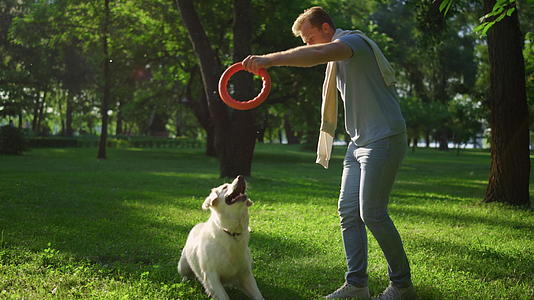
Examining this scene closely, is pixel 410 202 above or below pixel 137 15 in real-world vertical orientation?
below

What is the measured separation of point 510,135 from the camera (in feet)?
33.5

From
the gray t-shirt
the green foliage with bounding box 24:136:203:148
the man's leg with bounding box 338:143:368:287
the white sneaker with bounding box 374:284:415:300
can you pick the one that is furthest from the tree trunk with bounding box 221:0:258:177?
the green foliage with bounding box 24:136:203:148

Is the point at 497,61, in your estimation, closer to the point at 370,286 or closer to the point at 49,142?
the point at 370,286

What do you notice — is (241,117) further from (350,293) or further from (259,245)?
(350,293)

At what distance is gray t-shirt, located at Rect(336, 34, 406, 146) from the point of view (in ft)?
13.4

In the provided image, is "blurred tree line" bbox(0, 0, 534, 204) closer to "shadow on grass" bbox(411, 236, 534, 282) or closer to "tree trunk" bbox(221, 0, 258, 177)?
"tree trunk" bbox(221, 0, 258, 177)

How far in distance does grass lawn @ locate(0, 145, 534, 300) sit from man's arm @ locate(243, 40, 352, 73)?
2.14m

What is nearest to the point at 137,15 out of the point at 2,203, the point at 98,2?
the point at 98,2

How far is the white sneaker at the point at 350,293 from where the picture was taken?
458cm

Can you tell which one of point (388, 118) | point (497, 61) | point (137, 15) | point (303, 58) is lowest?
point (388, 118)

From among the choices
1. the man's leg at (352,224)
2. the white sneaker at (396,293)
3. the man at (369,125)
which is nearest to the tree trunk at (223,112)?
the man's leg at (352,224)

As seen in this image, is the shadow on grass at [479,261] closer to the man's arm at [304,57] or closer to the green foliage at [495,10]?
the green foliage at [495,10]

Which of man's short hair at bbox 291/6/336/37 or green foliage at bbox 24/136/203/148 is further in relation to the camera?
green foliage at bbox 24/136/203/148

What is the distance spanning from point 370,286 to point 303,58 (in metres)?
2.45
